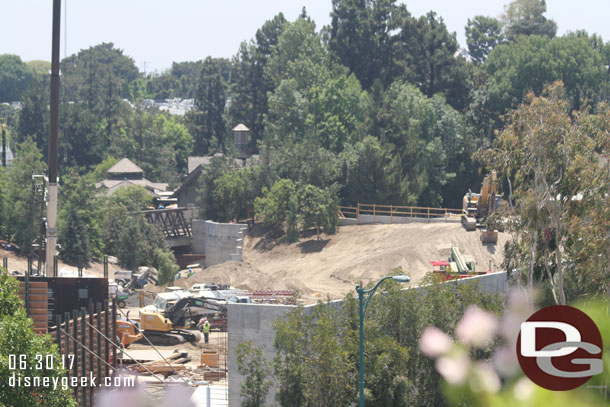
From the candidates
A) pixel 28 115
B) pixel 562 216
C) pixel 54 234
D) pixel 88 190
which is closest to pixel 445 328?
pixel 562 216

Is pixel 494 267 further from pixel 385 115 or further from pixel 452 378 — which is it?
pixel 452 378

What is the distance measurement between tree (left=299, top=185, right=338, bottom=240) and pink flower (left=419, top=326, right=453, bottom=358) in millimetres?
34550

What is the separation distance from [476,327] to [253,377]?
7.30 metres

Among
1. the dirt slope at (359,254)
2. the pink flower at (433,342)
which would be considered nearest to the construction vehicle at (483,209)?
the dirt slope at (359,254)

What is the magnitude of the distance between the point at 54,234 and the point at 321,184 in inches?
1298

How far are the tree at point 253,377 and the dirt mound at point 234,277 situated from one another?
81.0 ft

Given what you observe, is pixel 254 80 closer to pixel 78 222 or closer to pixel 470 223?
pixel 78 222

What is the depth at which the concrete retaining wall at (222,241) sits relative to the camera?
215 feet

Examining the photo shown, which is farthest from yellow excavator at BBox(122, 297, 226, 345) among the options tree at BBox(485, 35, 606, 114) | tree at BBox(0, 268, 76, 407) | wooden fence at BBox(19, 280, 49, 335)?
Answer: tree at BBox(485, 35, 606, 114)

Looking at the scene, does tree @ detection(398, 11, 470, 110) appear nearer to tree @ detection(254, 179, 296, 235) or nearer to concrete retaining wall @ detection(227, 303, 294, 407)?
tree @ detection(254, 179, 296, 235)

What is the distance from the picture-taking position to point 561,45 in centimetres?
8931

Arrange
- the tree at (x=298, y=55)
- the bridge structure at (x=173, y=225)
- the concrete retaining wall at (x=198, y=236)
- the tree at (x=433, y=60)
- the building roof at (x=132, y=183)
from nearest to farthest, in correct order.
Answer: the concrete retaining wall at (x=198, y=236) < the bridge structure at (x=173, y=225) < the tree at (x=298, y=55) < the tree at (x=433, y=60) < the building roof at (x=132, y=183)

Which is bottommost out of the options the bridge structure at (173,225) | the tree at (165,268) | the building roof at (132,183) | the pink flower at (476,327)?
the tree at (165,268)

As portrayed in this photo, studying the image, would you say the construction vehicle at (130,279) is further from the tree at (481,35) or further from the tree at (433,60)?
the tree at (481,35)
